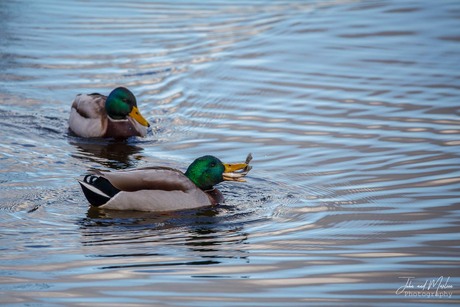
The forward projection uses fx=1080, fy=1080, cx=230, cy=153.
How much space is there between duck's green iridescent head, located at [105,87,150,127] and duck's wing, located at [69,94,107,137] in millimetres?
149

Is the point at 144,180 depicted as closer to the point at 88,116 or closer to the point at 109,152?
the point at 109,152

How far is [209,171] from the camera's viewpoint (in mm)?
10227

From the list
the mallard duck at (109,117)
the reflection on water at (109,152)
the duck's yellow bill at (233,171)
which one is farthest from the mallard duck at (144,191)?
the mallard duck at (109,117)

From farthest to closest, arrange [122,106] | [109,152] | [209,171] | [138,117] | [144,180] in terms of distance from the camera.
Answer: [122,106] → [138,117] → [109,152] → [209,171] → [144,180]

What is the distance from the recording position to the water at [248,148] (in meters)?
7.68

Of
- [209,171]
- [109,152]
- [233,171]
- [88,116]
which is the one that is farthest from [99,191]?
[88,116]

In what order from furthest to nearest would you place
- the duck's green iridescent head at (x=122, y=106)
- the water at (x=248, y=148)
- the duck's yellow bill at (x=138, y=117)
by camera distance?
the duck's green iridescent head at (x=122, y=106)
the duck's yellow bill at (x=138, y=117)
the water at (x=248, y=148)

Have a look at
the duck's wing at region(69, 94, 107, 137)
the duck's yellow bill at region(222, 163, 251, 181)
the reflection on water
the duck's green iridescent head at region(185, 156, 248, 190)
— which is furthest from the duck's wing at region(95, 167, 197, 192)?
the duck's wing at region(69, 94, 107, 137)

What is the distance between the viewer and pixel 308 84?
14.9 metres

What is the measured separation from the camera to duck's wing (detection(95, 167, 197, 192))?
9.91 meters

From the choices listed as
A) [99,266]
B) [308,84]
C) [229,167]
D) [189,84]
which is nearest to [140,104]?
[189,84]

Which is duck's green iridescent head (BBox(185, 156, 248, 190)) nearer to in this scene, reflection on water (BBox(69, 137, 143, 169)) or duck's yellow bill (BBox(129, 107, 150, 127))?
reflection on water (BBox(69, 137, 143, 169))

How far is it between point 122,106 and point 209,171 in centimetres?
358

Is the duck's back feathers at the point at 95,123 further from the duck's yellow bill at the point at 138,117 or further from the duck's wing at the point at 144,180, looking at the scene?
the duck's wing at the point at 144,180
